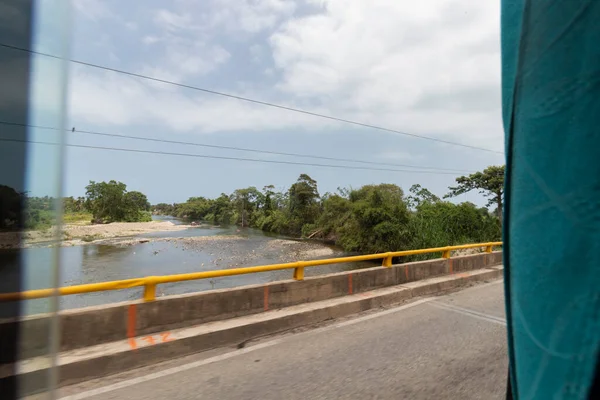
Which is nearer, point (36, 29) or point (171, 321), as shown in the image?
point (36, 29)

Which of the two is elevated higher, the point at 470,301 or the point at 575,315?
the point at 575,315

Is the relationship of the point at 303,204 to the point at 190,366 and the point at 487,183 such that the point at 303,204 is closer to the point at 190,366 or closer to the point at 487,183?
the point at 487,183

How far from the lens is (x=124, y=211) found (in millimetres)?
65938

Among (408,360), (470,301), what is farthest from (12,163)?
(470,301)

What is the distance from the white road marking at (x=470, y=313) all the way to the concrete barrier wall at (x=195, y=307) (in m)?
1.12

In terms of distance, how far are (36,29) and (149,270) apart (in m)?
29.0

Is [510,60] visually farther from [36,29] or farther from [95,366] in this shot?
[95,366]

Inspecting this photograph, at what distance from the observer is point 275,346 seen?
4285mm

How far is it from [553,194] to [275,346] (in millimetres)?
4070

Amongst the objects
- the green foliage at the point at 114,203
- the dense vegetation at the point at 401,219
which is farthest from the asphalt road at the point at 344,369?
the green foliage at the point at 114,203

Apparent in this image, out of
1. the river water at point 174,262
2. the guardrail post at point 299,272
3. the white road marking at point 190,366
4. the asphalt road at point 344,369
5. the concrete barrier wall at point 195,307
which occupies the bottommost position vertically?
the river water at point 174,262

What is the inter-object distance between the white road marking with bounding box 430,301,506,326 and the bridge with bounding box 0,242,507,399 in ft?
0.15

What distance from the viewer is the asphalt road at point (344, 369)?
10.4 ft

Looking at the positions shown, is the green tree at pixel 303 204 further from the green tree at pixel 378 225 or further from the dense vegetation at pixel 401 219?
the green tree at pixel 378 225
